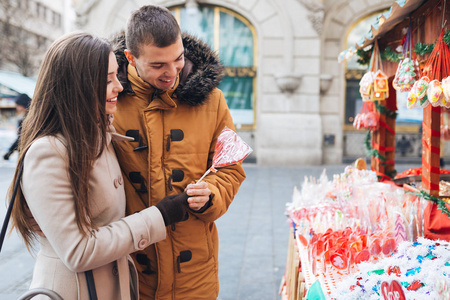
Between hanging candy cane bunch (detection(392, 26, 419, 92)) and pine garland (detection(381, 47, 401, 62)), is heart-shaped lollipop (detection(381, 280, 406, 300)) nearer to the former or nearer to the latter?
hanging candy cane bunch (detection(392, 26, 419, 92))

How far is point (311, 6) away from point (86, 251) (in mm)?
9702

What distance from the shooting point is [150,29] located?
1613mm

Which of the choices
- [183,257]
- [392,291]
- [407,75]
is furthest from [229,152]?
[407,75]

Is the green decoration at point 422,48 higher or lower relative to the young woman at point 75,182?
higher

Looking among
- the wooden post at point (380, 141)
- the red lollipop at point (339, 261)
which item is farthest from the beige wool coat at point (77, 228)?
the wooden post at point (380, 141)

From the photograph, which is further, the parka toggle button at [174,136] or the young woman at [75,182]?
the parka toggle button at [174,136]

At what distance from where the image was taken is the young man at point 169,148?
1.68 meters

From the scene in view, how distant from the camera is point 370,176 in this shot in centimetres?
335

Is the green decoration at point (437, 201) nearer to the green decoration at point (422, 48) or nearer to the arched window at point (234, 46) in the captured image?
the green decoration at point (422, 48)

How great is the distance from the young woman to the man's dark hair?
230 millimetres

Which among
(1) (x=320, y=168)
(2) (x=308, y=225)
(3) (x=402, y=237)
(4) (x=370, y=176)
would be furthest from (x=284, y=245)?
(1) (x=320, y=168)

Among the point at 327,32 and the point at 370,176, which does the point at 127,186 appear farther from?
the point at 327,32

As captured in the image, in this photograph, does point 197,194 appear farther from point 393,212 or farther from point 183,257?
point 393,212

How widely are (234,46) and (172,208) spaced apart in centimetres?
961
